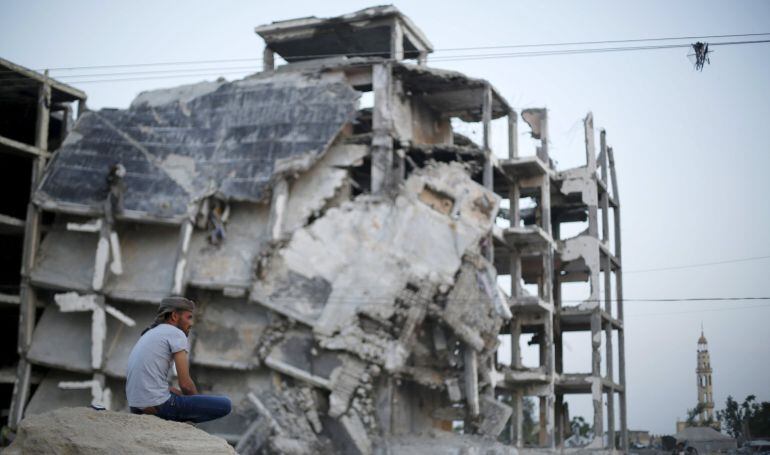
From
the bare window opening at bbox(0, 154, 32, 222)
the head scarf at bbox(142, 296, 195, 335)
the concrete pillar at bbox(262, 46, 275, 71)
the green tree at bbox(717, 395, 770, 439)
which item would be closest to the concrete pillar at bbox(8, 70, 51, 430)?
the bare window opening at bbox(0, 154, 32, 222)

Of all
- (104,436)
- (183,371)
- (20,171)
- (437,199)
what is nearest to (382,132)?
(437,199)

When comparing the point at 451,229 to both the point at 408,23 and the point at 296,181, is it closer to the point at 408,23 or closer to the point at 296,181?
the point at 296,181

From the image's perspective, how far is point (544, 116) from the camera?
33.5 meters

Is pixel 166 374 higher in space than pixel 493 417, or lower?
higher

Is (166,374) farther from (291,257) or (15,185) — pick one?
(15,185)

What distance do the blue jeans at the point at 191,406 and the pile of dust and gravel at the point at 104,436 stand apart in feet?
0.41

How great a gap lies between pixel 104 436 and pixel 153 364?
0.55 m

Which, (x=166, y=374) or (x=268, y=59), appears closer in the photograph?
(x=166, y=374)

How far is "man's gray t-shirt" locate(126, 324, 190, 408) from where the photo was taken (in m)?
6.43

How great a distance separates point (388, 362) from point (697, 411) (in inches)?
1588

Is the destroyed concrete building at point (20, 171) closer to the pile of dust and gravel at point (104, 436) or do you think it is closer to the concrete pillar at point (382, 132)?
the concrete pillar at point (382, 132)

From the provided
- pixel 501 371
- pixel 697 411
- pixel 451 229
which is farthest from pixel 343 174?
pixel 697 411

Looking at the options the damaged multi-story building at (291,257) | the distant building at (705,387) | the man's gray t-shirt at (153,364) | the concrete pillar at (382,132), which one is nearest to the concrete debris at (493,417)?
the damaged multi-story building at (291,257)

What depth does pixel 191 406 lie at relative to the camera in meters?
6.63
